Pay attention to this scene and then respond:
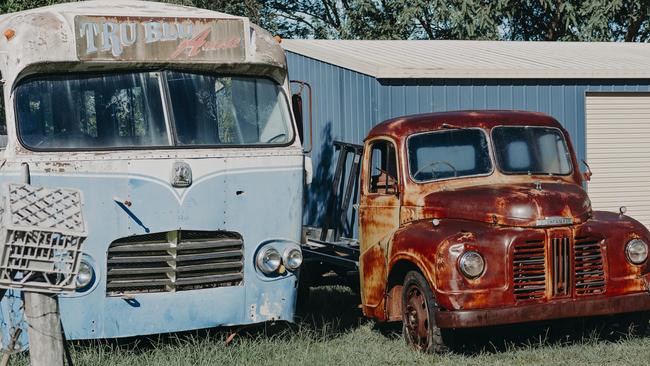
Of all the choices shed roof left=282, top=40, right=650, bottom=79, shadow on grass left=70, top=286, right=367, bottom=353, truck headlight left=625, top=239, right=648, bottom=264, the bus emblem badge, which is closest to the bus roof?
the bus emblem badge

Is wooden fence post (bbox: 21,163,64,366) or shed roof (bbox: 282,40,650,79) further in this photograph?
shed roof (bbox: 282,40,650,79)

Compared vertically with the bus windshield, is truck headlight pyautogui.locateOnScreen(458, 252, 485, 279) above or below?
below

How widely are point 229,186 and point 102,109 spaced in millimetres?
1146

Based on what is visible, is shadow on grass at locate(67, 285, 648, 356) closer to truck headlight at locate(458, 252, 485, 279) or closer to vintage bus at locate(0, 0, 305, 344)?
vintage bus at locate(0, 0, 305, 344)

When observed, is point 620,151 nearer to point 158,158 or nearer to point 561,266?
point 561,266

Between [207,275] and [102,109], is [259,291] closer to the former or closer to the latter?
[207,275]

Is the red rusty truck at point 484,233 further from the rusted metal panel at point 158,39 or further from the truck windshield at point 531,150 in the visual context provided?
the rusted metal panel at point 158,39

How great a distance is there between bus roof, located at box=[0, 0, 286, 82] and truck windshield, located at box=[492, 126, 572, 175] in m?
2.02

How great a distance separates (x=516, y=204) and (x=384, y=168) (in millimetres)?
1765

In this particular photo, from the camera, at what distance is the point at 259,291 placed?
26.9ft

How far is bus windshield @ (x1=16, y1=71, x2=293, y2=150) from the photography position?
770cm

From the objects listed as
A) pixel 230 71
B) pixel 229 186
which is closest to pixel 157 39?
pixel 230 71

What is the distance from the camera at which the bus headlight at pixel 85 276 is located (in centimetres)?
748

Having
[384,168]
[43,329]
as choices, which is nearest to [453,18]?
[384,168]
